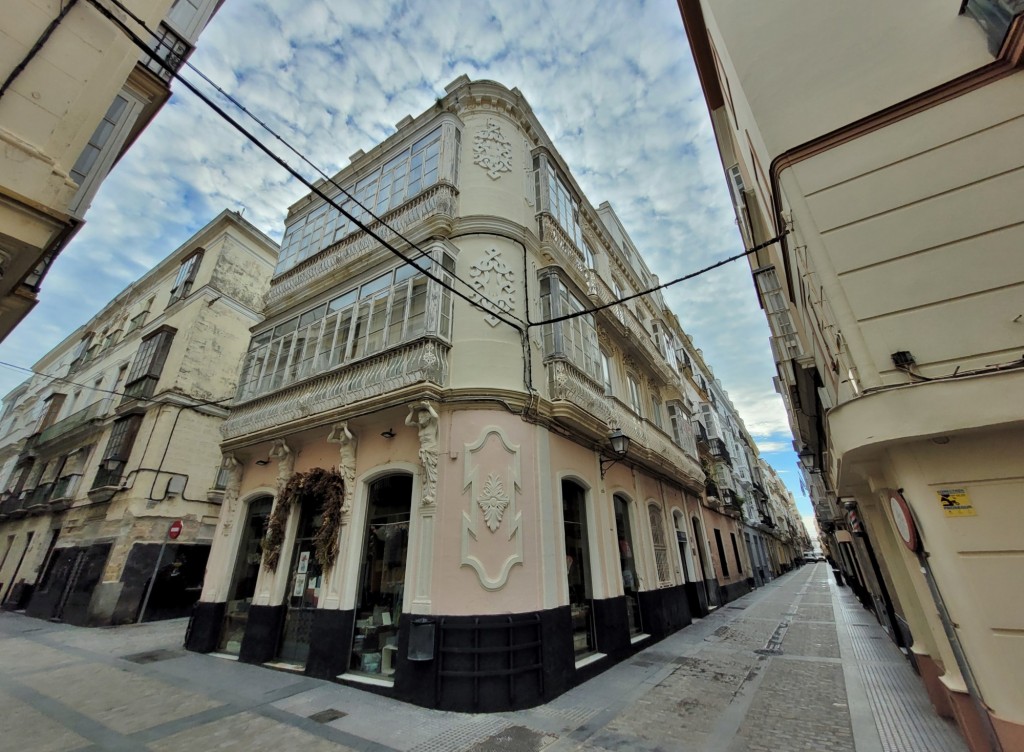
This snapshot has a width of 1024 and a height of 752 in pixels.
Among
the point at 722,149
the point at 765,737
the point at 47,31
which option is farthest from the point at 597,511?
the point at 722,149

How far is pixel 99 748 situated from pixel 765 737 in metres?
7.49

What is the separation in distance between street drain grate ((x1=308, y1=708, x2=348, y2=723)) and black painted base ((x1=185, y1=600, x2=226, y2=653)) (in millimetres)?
5209

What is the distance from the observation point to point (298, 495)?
875cm

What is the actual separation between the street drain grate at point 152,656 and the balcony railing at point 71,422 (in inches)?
505

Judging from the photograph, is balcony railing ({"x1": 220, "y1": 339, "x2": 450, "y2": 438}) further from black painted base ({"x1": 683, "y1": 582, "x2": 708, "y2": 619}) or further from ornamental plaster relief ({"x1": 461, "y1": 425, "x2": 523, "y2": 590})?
black painted base ({"x1": 683, "y1": 582, "x2": 708, "y2": 619})

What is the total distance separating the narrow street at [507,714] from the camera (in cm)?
466

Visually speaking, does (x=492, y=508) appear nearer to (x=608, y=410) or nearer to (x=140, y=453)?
(x=608, y=410)

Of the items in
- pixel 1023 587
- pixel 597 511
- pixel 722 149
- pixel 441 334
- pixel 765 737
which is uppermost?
pixel 722 149

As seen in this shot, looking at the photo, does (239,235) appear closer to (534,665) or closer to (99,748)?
(99,748)

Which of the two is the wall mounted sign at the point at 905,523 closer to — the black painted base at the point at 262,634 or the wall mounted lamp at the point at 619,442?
the wall mounted lamp at the point at 619,442

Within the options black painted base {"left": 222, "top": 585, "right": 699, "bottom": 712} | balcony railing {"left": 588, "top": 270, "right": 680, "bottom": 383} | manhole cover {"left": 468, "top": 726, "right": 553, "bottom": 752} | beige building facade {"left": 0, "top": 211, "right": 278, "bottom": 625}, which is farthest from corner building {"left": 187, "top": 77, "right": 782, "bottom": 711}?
beige building facade {"left": 0, "top": 211, "right": 278, "bottom": 625}

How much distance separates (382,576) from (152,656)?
19.1ft

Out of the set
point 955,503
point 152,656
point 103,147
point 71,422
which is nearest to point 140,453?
point 71,422

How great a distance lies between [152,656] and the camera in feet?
27.9
